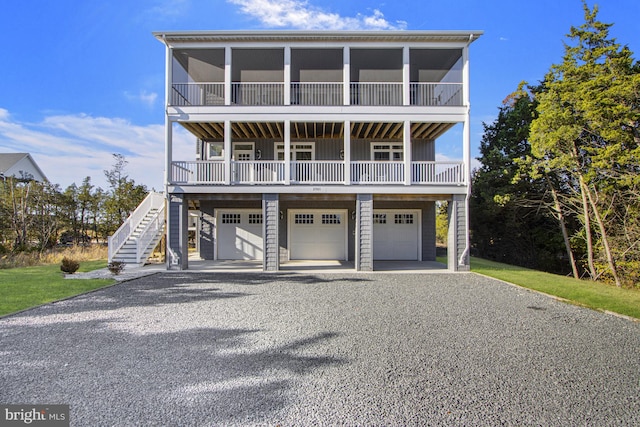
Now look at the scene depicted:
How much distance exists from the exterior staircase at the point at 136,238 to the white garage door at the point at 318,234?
17.8ft

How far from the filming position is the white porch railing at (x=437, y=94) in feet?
38.9

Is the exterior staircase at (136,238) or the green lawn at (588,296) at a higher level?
the exterior staircase at (136,238)

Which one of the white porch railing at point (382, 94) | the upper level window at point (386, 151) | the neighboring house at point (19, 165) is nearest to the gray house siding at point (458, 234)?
the upper level window at point (386, 151)

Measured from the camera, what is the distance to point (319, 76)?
44.2 ft

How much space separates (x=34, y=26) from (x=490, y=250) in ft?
83.3

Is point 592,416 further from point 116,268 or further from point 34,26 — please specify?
point 34,26

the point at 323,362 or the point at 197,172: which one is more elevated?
the point at 197,172

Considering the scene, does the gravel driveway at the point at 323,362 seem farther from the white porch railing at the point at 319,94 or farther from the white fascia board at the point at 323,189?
the white porch railing at the point at 319,94

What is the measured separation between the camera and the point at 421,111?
447 inches

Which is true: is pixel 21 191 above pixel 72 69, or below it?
below

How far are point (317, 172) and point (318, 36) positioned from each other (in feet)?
15.2

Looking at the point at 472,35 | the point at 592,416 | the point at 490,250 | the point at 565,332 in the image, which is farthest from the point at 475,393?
the point at 490,250

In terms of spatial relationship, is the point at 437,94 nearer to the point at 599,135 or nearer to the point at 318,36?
the point at 318,36

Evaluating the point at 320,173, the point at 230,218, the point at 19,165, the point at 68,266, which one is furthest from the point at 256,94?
the point at 19,165
